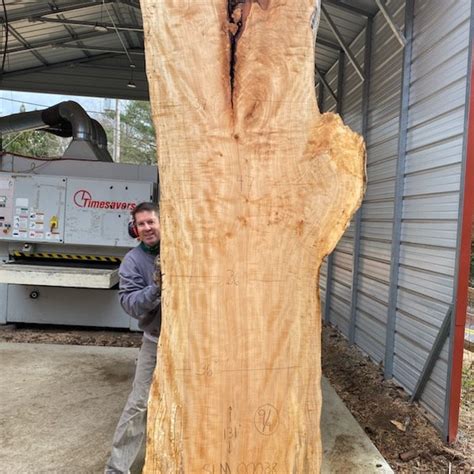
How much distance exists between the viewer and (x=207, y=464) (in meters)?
1.28

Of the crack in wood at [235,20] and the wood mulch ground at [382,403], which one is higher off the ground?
the crack in wood at [235,20]

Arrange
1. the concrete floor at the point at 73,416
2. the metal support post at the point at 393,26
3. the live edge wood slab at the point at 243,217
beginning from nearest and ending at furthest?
the live edge wood slab at the point at 243,217
the concrete floor at the point at 73,416
the metal support post at the point at 393,26

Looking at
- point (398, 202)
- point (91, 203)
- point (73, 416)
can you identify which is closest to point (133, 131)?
point (91, 203)

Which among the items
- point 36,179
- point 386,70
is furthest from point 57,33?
point 386,70

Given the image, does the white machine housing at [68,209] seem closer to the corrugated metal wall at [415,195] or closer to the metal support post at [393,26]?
the corrugated metal wall at [415,195]

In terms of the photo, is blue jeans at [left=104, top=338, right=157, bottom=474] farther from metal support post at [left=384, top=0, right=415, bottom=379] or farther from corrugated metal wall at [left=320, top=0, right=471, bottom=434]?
metal support post at [left=384, top=0, right=415, bottom=379]

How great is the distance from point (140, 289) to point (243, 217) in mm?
1412

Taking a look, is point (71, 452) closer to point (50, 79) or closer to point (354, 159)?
point (354, 159)

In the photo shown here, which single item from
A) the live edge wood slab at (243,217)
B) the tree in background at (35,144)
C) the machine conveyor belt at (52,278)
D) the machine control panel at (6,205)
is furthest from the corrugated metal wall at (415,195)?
the tree in background at (35,144)

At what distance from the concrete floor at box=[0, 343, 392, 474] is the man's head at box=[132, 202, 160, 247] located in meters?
1.56

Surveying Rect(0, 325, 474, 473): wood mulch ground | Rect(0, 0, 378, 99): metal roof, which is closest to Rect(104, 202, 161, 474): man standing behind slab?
Rect(0, 325, 474, 473): wood mulch ground

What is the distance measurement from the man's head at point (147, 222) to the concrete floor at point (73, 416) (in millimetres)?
1559

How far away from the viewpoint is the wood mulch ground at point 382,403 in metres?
3.39

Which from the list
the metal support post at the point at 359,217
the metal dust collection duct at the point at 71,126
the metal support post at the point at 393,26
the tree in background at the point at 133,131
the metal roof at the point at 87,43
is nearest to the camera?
the metal support post at the point at 393,26
